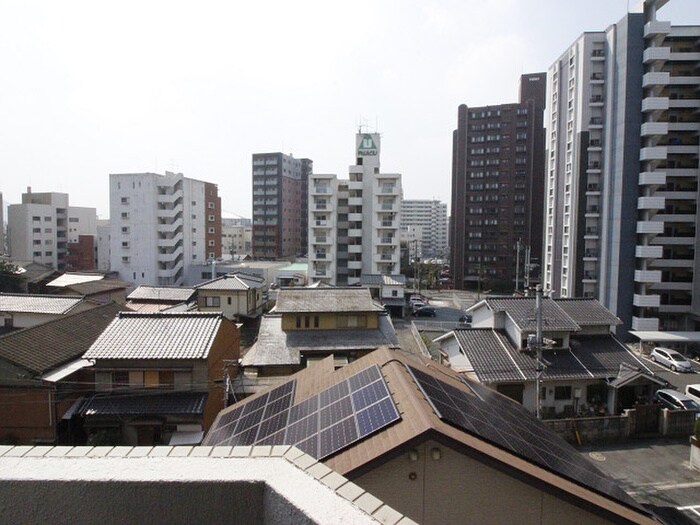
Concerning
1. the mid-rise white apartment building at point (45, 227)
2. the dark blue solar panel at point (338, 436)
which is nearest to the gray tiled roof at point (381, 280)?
the dark blue solar panel at point (338, 436)

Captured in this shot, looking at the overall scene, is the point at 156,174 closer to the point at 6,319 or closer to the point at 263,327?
the point at 6,319

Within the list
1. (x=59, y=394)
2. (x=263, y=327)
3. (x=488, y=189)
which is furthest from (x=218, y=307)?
(x=488, y=189)

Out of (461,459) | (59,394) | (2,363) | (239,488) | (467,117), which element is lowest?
(59,394)

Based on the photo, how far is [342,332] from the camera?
96.2 ft

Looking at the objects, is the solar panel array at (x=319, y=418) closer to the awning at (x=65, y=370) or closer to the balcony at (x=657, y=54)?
the awning at (x=65, y=370)

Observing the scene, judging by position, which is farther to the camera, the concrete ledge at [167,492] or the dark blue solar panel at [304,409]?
the dark blue solar panel at [304,409]

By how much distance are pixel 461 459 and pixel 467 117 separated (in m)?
72.3

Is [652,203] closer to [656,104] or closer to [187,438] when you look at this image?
[656,104]

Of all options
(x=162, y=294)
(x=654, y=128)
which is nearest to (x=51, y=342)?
(x=162, y=294)

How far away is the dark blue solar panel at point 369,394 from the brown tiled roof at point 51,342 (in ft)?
49.0

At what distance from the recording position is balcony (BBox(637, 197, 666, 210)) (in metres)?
36.8

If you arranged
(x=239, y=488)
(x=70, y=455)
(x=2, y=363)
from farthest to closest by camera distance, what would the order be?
1. (x=2, y=363)
2. (x=70, y=455)
3. (x=239, y=488)

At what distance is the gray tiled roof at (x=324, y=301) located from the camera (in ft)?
95.7

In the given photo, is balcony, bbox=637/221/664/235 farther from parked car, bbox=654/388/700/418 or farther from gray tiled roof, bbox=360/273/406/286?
gray tiled roof, bbox=360/273/406/286
